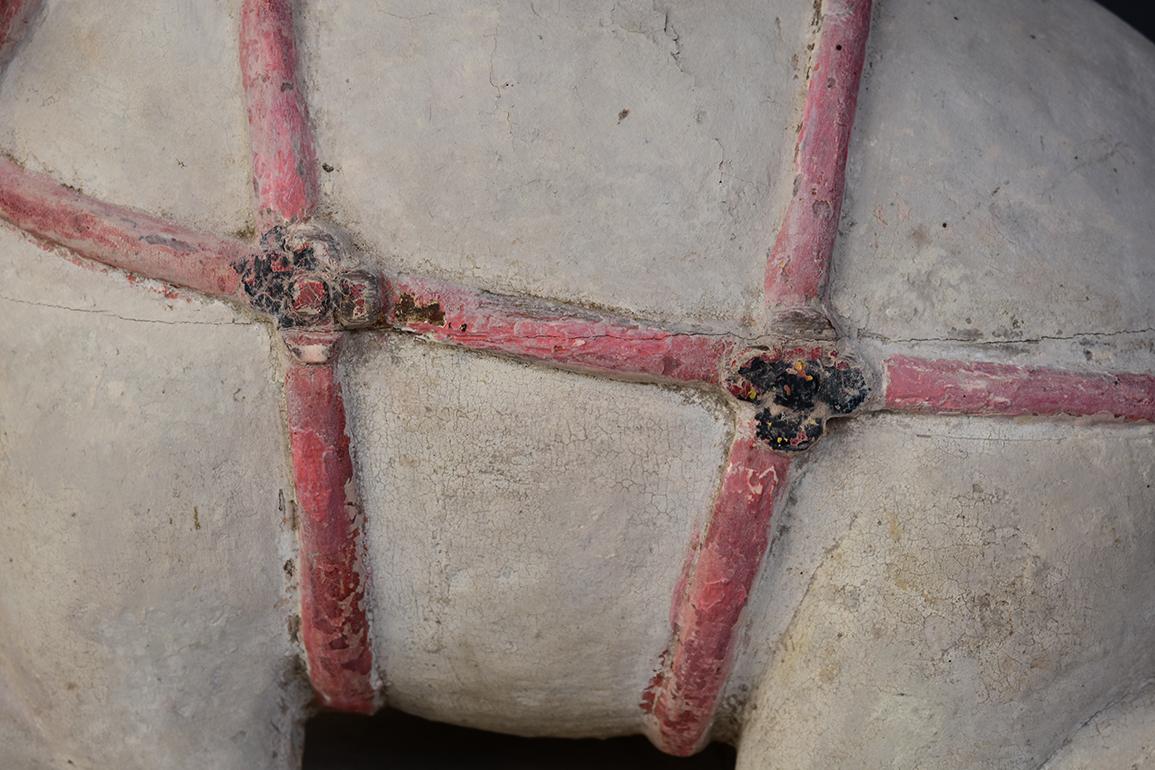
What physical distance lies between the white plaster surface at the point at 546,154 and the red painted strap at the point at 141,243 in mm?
132

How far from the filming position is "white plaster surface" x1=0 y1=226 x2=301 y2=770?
4.50 ft

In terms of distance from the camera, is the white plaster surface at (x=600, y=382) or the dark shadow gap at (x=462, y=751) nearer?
the white plaster surface at (x=600, y=382)

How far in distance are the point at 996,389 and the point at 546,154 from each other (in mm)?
537

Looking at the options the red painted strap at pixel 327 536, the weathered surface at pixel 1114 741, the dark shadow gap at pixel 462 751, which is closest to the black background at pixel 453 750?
the dark shadow gap at pixel 462 751

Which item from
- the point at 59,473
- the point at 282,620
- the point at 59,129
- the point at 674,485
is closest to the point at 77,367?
the point at 59,473

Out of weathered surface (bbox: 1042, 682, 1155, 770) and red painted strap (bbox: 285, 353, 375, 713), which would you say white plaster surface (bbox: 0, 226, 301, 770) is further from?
weathered surface (bbox: 1042, 682, 1155, 770)

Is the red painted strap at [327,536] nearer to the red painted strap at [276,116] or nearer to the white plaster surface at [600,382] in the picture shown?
the white plaster surface at [600,382]

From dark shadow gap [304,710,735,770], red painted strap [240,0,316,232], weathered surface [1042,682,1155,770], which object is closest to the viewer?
red painted strap [240,0,316,232]

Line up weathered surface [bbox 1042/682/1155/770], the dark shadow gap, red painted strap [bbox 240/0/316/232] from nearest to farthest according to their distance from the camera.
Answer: red painted strap [bbox 240/0/316/232] → weathered surface [bbox 1042/682/1155/770] → the dark shadow gap

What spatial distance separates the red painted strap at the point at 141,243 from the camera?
4.40 feet

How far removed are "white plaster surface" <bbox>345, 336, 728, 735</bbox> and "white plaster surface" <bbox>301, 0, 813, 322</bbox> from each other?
0.11 metres

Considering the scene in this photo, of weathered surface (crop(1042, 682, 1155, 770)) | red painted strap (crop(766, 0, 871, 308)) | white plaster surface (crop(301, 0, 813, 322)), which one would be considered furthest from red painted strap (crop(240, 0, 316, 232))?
weathered surface (crop(1042, 682, 1155, 770))

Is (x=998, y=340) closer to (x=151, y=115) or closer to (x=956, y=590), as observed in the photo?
(x=956, y=590)

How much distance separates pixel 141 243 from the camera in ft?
4.39
